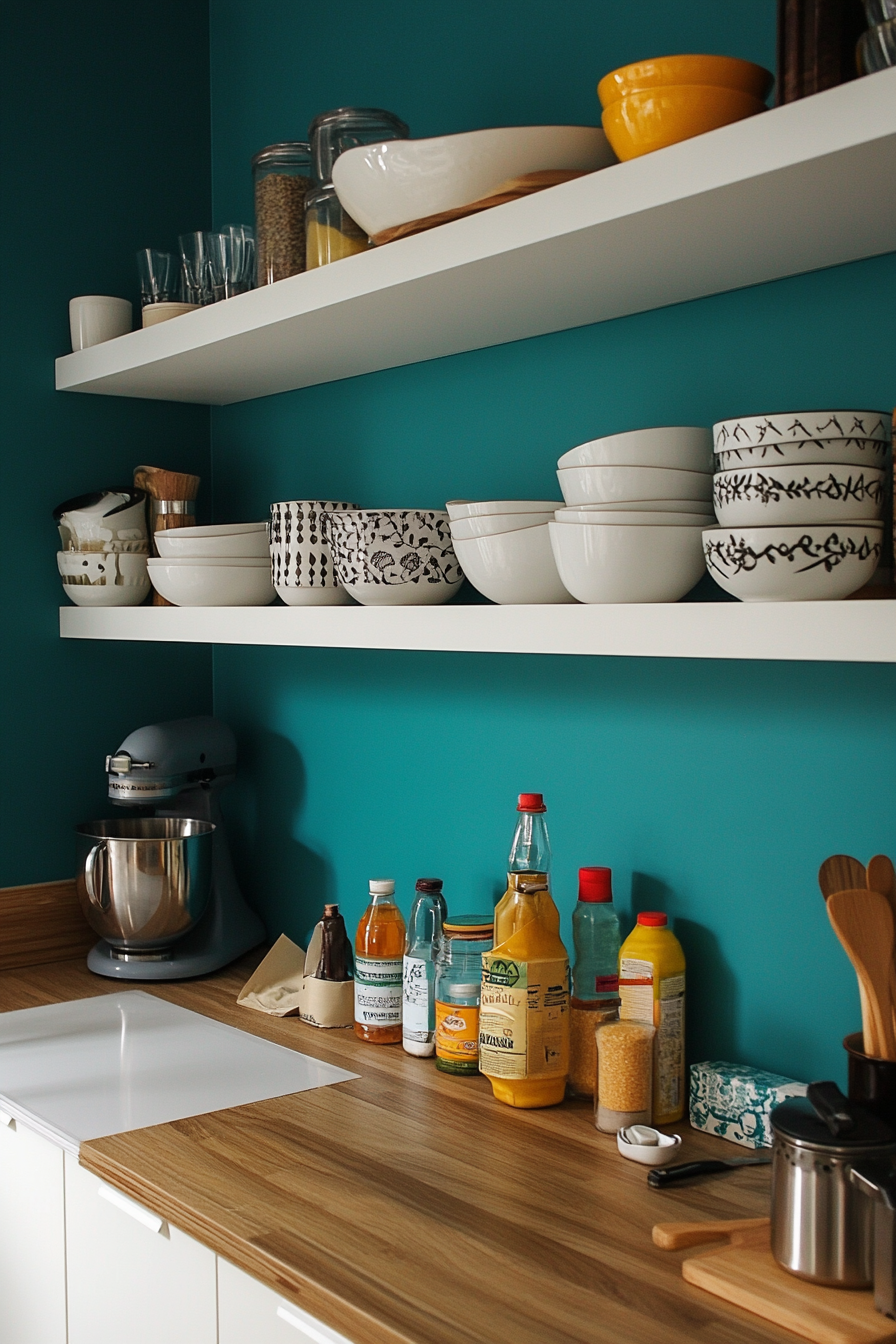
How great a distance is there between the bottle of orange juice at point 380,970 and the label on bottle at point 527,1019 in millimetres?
269

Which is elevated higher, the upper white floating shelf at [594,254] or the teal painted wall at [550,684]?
the upper white floating shelf at [594,254]

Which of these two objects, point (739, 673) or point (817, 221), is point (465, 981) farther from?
point (817, 221)

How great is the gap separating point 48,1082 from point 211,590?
735 mm

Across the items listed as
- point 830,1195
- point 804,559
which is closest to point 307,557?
point 804,559

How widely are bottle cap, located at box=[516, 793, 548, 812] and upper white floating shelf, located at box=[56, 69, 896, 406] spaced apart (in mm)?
615

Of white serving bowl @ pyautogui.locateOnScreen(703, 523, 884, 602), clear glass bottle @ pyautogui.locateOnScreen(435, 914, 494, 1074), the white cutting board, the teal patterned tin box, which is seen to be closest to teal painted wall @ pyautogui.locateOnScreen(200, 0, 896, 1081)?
the teal patterned tin box

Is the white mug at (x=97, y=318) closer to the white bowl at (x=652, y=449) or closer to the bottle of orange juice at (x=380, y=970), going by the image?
the bottle of orange juice at (x=380, y=970)

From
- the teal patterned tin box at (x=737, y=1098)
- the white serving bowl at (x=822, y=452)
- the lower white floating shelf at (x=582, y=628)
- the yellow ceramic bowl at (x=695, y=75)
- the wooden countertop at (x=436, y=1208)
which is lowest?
the wooden countertop at (x=436, y=1208)

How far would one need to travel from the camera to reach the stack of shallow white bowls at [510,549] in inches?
56.4

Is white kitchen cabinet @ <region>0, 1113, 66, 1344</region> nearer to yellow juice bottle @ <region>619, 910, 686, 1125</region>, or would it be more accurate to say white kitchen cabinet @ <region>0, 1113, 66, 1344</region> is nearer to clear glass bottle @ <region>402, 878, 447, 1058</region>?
clear glass bottle @ <region>402, 878, 447, 1058</region>

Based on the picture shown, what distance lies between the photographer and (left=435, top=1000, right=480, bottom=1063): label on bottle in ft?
5.56

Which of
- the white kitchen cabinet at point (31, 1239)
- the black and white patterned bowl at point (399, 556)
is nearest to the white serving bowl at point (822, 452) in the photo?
the black and white patterned bowl at point (399, 556)

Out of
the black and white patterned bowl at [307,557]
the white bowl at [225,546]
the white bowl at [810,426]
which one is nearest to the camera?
the white bowl at [810,426]

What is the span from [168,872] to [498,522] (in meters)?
1.01
